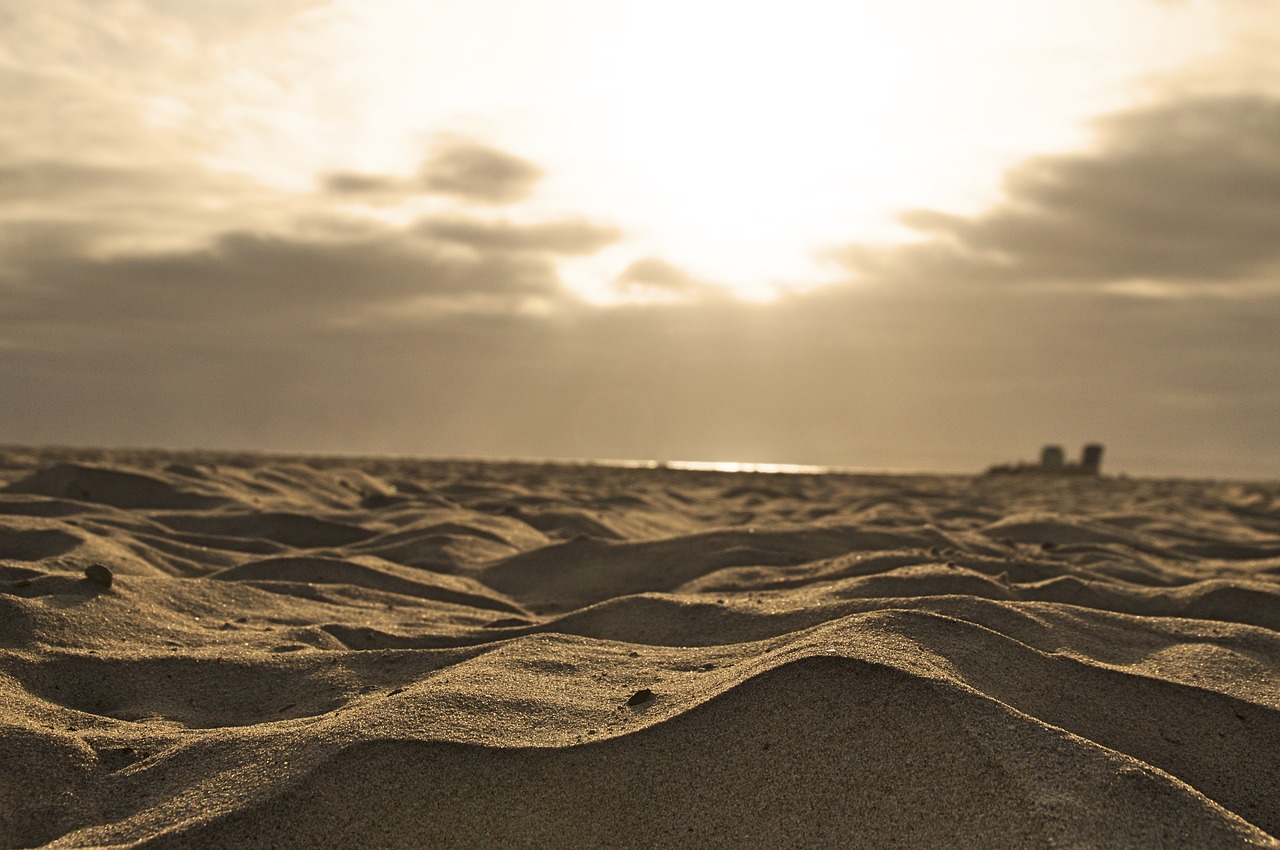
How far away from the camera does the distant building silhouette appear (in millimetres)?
19531

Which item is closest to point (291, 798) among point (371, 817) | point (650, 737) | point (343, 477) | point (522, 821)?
point (371, 817)

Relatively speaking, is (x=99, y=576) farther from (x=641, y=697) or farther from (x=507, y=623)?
(x=641, y=697)

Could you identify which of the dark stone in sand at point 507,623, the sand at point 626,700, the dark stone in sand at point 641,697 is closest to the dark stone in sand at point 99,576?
the sand at point 626,700

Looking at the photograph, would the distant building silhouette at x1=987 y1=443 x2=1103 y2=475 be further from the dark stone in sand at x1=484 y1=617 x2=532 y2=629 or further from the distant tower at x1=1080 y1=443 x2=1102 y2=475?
the dark stone in sand at x1=484 y1=617 x2=532 y2=629

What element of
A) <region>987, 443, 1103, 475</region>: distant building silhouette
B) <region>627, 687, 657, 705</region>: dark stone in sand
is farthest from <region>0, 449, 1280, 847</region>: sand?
<region>987, 443, 1103, 475</region>: distant building silhouette

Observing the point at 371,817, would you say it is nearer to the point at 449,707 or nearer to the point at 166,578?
the point at 449,707

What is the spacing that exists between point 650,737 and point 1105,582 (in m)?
2.51

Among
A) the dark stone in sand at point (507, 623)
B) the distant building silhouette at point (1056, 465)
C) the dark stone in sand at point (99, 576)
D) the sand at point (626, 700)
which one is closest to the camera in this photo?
the sand at point (626, 700)

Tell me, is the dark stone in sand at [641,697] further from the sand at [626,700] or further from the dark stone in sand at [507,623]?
the dark stone in sand at [507,623]

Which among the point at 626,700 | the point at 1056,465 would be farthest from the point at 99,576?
the point at 1056,465

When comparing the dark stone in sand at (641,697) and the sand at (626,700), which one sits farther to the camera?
the dark stone in sand at (641,697)

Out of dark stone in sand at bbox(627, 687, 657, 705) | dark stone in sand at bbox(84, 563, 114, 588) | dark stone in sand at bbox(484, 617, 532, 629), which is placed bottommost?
dark stone in sand at bbox(484, 617, 532, 629)

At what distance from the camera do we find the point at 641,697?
2170 mm

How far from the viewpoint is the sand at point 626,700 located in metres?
1.64
